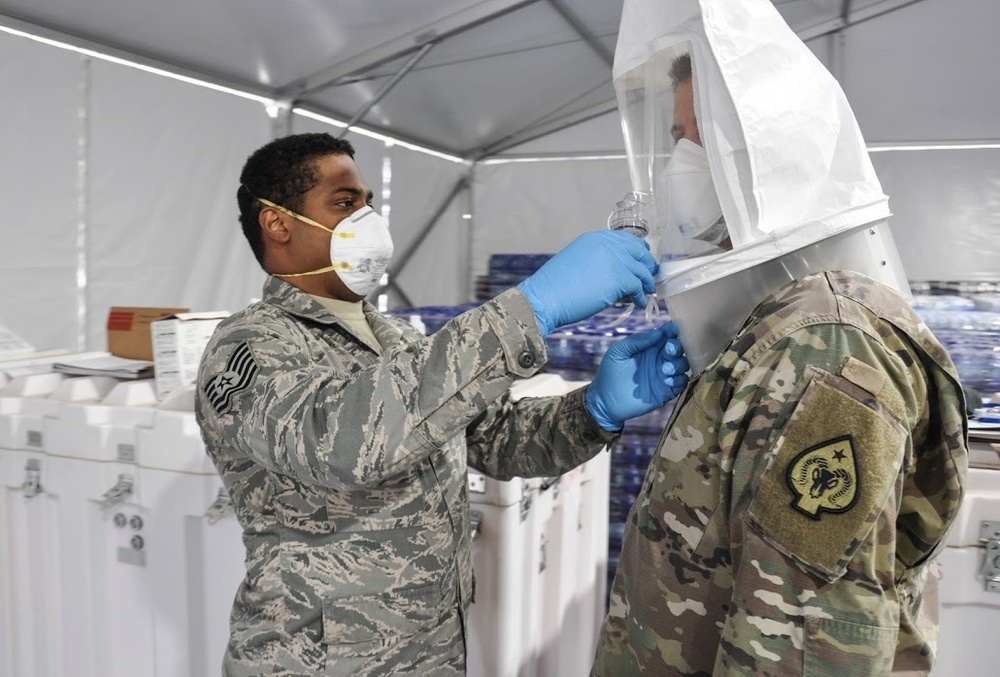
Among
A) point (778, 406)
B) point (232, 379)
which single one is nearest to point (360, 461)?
point (232, 379)

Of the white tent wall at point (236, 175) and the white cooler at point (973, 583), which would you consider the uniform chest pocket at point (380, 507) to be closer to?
the white cooler at point (973, 583)

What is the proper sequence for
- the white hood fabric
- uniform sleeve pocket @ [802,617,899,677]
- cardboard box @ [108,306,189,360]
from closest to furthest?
uniform sleeve pocket @ [802,617,899,677], the white hood fabric, cardboard box @ [108,306,189,360]

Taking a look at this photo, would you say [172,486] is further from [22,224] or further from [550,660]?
[22,224]

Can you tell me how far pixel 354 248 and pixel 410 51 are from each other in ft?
13.8

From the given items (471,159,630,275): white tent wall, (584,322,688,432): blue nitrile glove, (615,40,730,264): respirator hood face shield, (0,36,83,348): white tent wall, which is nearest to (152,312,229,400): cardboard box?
(584,322,688,432): blue nitrile glove

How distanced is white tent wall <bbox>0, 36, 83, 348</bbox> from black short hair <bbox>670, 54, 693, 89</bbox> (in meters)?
3.58

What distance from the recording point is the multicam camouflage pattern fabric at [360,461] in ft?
3.40

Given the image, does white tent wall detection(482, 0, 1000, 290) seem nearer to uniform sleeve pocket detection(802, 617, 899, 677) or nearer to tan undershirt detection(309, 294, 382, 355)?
tan undershirt detection(309, 294, 382, 355)

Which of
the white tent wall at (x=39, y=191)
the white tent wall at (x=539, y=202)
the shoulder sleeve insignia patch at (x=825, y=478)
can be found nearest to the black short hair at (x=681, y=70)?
the shoulder sleeve insignia patch at (x=825, y=478)

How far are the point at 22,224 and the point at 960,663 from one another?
4223 millimetres

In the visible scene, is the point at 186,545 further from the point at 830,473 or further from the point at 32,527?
the point at 830,473

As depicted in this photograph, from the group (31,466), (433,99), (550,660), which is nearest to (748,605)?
(550,660)

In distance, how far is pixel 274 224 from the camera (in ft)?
5.04

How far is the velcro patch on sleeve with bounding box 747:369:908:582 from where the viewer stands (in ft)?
2.43
